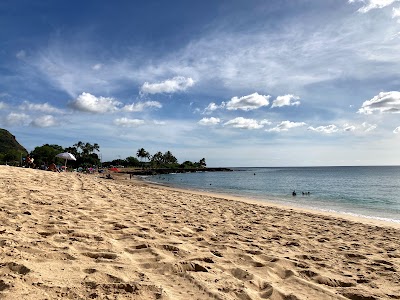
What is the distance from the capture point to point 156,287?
2.91 m

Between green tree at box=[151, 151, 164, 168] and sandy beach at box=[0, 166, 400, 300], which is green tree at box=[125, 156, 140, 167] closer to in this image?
green tree at box=[151, 151, 164, 168]

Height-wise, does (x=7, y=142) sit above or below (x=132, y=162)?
above

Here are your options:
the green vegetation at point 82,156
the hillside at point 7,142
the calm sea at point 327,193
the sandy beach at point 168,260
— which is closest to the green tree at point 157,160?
the green vegetation at point 82,156

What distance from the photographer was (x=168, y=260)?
3766mm

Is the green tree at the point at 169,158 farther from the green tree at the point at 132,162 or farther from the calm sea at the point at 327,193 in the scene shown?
the calm sea at the point at 327,193

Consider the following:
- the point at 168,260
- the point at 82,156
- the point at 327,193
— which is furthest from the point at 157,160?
the point at 168,260

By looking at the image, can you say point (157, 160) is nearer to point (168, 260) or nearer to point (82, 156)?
point (82, 156)

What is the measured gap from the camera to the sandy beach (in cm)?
287

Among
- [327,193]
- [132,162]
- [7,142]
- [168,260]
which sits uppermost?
[7,142]

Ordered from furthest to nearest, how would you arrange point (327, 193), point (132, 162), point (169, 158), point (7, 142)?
point (169, 158) → point (132, 162) → point (7, 142) → point (327, 193)

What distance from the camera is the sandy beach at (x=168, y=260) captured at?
113 inches

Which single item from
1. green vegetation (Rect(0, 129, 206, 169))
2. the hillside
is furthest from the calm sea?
the hillside

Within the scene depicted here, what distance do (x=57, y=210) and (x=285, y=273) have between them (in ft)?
15.0

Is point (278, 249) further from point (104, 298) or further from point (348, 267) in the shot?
point (104, 298)
